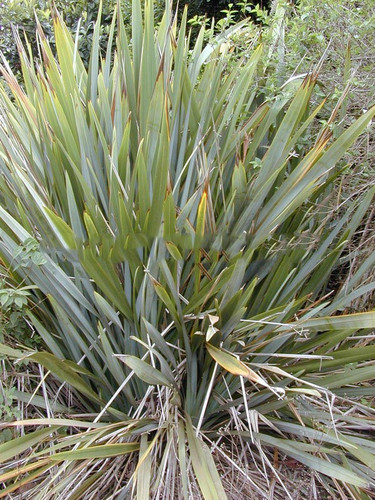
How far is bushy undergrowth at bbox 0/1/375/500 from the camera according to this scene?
173 cm

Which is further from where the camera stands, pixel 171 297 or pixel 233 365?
pixel 171 297

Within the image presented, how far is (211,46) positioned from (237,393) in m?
1.71

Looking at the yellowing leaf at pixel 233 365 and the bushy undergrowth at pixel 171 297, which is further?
the bushy undergrowth at pixel 171 297

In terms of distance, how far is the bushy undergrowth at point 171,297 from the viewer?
173 centimetres

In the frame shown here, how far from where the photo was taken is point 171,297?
1860 mm

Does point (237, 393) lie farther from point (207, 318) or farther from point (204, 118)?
point (204, 118)

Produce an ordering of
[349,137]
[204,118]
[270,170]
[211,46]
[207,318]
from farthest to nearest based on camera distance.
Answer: [211,46], [204,118], [270,170], [349,137], [207,318]

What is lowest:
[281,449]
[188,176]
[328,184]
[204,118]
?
[281,449]

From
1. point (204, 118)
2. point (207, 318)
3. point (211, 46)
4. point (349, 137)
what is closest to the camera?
point (207, 318)

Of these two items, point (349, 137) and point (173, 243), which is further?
point (349, 137)

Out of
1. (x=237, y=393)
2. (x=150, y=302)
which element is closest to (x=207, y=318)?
(x=150, y=302)

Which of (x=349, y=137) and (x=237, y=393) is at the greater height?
(x=349, y=137)

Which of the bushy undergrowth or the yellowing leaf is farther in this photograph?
the bushy undergrowth

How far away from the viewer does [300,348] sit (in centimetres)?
202
